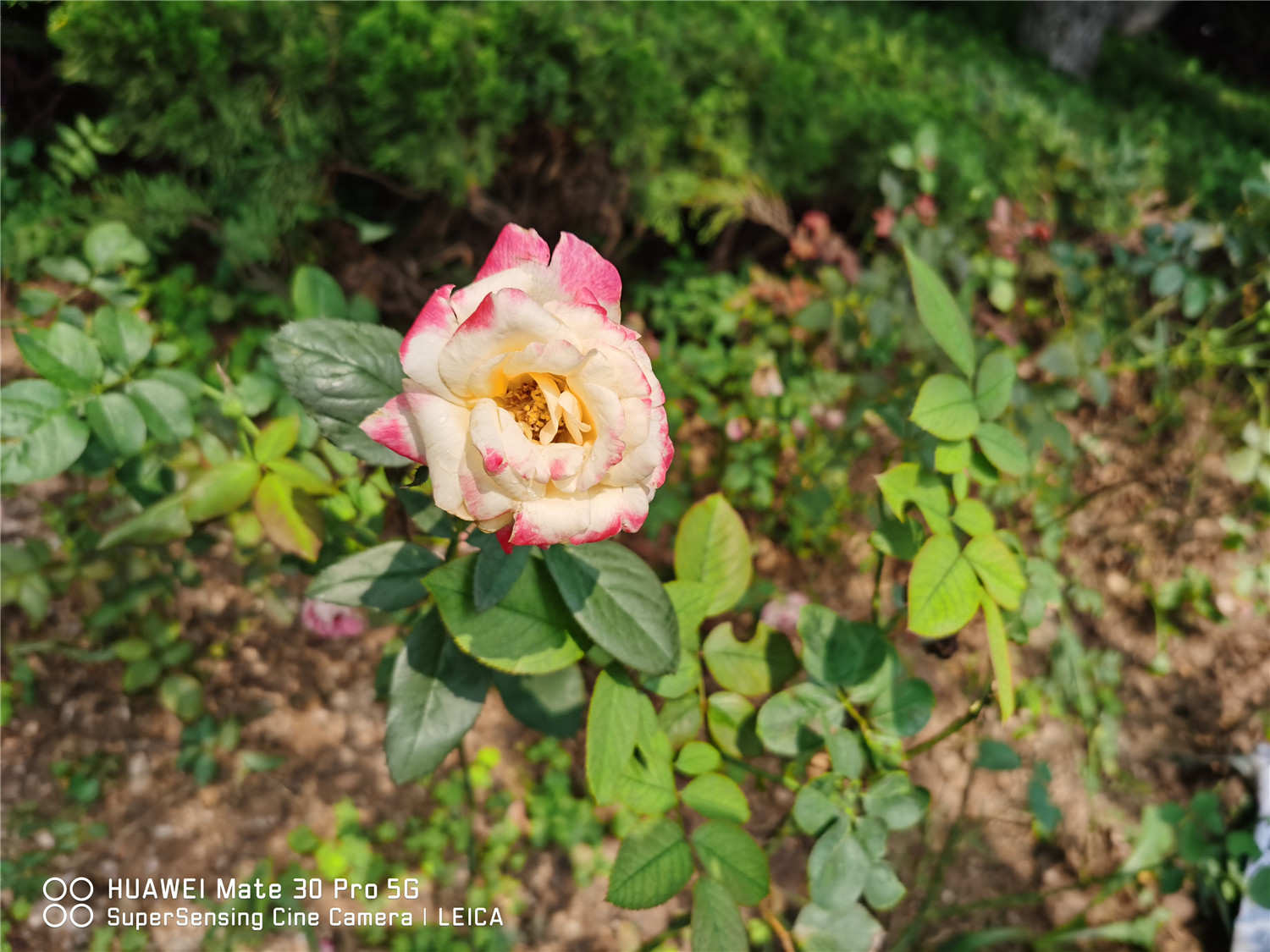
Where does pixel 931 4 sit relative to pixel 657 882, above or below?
above

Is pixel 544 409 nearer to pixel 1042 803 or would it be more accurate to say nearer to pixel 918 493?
pixel 918 493

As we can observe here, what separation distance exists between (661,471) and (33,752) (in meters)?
1.55

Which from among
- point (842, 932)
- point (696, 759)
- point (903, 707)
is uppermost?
point (903, 707)

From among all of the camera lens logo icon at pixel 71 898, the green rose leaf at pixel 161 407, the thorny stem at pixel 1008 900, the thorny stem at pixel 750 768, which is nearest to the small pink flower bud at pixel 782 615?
the thorny stem at pixel 750 768

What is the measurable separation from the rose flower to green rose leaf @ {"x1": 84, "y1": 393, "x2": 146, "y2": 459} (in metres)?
0.45

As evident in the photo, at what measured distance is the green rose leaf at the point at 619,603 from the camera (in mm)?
Answer: 721

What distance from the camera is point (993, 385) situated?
0.89m

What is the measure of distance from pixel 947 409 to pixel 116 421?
0.95m

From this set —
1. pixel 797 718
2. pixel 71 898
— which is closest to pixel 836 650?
pixel 797 718

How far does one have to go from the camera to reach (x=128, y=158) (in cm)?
185

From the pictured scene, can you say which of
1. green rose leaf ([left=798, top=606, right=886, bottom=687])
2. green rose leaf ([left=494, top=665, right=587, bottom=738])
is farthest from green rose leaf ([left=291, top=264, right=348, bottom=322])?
green rose leaf ([left=798, top=606, right=886, bottom=687])

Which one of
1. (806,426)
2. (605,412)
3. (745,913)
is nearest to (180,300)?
(806,426)

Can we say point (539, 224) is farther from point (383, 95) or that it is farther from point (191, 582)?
point (191, 582)

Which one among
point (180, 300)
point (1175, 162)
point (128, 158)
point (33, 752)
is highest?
point (1175, 162)
